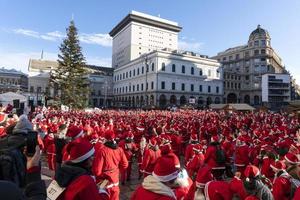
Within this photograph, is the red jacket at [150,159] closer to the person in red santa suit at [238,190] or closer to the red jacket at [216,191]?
the person in red santa suit at [238,190]

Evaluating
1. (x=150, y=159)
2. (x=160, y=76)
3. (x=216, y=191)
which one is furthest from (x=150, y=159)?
(x=160, y=76)

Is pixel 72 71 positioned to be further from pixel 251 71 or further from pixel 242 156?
pixel 251 71

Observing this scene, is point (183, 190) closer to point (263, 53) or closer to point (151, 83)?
point (151, 83)

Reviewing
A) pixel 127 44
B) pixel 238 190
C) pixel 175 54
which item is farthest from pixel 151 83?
pixel 238 190

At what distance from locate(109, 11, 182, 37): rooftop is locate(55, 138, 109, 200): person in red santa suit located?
3964 inches

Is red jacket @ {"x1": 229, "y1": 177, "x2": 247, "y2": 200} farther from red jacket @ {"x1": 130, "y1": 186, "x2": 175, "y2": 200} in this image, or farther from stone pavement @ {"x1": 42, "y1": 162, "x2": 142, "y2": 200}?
stone pavement @ {"x1": 42, "y1": 162, "x2": 142, "y2": 200}

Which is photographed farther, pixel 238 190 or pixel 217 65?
pixel 217 65

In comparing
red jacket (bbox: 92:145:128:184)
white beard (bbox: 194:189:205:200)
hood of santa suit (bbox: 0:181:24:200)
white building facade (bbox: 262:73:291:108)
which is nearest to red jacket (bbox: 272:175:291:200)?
white beard (bbox: 194:189:205:200)

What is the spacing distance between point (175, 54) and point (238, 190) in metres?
71.1

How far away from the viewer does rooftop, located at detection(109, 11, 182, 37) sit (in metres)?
101

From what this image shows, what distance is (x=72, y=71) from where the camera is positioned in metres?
50.3

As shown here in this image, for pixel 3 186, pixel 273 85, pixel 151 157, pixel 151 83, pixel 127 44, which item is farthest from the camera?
pixel 127 44

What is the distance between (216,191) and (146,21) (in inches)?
4064

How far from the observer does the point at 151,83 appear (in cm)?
7350
